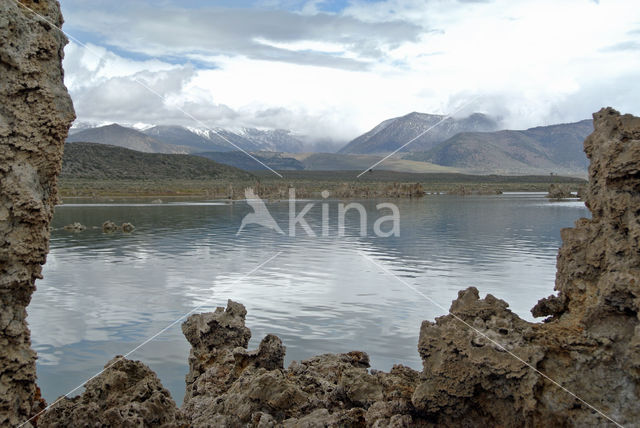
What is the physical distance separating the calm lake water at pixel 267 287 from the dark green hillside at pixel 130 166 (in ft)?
242

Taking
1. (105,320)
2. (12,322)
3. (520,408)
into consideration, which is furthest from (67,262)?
(520,408)

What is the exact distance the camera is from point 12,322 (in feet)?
15.0

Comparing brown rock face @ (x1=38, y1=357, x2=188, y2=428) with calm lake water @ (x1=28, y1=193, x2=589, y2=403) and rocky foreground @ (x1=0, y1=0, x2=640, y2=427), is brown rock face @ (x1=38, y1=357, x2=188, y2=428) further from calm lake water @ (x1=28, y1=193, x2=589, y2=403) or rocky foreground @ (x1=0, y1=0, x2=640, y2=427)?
calm lake water @ (x1=28, y1=193, x2=589, y2=403)

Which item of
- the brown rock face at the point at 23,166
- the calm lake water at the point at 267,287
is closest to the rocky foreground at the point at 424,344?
the brown rock face at the point at 23,166

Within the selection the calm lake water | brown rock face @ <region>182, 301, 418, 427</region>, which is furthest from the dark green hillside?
brown rock face @ <region>182, 301, 418, 427</region>

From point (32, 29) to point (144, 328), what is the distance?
6.34 meters

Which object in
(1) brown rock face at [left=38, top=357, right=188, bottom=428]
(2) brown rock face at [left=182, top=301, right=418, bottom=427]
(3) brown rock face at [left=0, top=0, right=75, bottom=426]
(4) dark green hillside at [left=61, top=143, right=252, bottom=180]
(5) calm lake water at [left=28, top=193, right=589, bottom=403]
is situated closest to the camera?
(3) brown rock face at [left=0, top=0, right=75, bottom=426]

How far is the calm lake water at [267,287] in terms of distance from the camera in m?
8.83

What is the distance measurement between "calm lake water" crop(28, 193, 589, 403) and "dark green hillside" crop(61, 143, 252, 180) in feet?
242

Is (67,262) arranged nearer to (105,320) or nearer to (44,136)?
(105,320)

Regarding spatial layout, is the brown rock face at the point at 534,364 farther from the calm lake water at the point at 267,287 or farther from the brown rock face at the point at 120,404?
the calm lake water at the point at 267,287

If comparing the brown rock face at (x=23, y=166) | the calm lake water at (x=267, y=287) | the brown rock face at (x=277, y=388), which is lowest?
the calm lake water at (x=267, y=287)

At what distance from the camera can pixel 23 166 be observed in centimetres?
452

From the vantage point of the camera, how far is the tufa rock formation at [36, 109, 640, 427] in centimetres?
479
